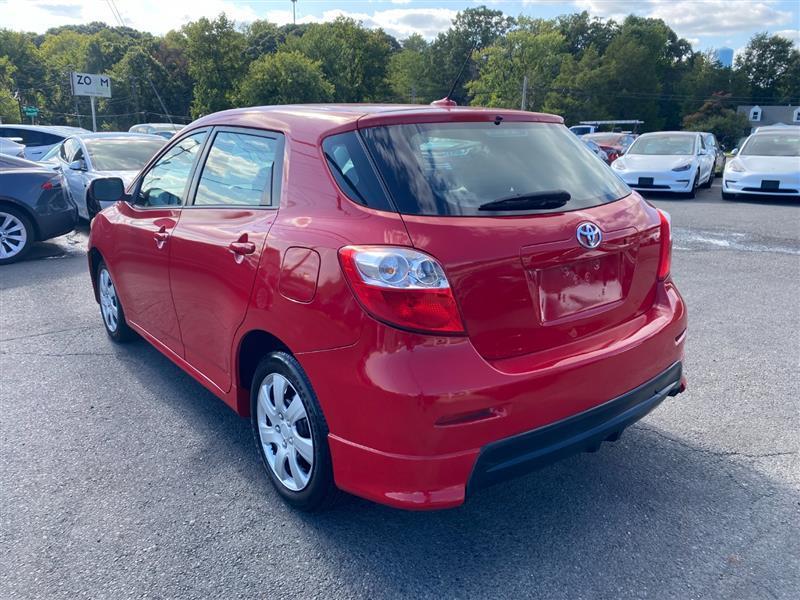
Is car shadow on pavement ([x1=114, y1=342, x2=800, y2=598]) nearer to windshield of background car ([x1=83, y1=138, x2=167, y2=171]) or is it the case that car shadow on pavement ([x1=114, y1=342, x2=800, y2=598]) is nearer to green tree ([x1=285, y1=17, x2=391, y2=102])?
windshield of background car ([x1=83, y1=138, x2=167, y2=171])

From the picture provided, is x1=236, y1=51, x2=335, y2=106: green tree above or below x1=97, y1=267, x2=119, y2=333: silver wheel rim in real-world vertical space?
above

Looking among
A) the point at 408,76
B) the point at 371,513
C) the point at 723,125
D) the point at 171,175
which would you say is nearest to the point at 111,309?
the point at 171,175

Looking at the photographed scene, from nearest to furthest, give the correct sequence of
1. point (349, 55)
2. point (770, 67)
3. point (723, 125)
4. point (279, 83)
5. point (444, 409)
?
point (444, 409) → point (723, 125) → point (279, 83) → point (349, 55) → point (770, 67)

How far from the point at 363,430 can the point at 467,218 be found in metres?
0.85

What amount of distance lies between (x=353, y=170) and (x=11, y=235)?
7.31 metres

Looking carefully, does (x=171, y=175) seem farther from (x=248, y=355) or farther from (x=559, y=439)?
(x=559, y=439)

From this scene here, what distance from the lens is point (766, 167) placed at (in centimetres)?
1298

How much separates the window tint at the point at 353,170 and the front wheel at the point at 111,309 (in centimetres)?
277

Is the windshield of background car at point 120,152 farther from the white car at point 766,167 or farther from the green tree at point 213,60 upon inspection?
the green tree at point 213,60

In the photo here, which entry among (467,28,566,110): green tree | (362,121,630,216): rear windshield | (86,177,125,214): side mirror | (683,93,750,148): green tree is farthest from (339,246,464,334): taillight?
(467,28,566,110): green tree

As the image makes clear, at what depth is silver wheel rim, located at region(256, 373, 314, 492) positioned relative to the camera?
8.80 ft

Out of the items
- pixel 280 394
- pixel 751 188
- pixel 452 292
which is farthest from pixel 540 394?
pixel 751 188

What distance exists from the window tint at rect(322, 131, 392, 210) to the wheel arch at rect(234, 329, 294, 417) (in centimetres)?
71

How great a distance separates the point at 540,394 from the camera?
2346 millimetres
